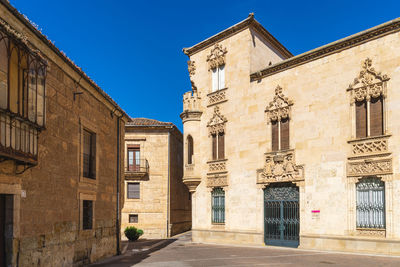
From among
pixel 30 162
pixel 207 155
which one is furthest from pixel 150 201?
pixel 30 162

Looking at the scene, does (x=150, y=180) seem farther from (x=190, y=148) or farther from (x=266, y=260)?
(x=266, y=260)

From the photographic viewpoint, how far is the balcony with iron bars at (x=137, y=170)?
94.8 feet

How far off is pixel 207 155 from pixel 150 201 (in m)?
9.23

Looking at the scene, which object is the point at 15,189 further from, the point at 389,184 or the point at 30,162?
the point at 389,184

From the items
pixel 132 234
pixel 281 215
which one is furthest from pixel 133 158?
pixel 281 215

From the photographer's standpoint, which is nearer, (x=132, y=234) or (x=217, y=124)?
(x=217, y=124)

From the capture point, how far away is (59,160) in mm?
10836

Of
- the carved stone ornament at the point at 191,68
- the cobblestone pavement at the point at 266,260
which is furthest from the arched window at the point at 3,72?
the carved stone ornament at the point at 191,68

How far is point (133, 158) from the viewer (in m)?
29.9

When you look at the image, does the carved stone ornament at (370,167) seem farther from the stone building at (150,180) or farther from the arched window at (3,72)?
the stone building at (150,180)

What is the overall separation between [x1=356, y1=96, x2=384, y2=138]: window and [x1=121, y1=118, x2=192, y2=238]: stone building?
1650 centimetres

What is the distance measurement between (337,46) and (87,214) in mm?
12974

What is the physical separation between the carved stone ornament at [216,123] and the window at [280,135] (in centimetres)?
328

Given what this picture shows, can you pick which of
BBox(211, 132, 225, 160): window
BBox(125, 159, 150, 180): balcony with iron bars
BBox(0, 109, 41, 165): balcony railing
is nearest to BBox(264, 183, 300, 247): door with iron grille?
BBox(211, 132, 225, 160): window
